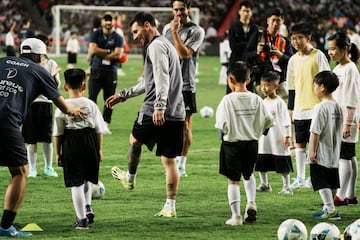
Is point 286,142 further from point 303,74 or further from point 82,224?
point 82,224

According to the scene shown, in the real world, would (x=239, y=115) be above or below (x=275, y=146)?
above

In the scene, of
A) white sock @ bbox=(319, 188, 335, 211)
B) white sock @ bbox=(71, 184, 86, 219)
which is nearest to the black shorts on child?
white sock @ bbox=(71, 184, 86, 219)

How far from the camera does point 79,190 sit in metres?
10.3

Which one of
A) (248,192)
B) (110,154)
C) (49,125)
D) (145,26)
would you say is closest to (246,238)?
(248,192)

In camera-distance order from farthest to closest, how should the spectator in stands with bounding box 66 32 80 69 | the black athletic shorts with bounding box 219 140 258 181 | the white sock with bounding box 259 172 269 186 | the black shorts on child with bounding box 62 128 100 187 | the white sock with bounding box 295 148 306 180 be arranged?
the spectator in stands with bounding box 66 32 80 69, the white sock with bounding box 295 148 306 180, the white sock with bounding box 259 172 269 186, the black athletic shorts with bounding box 219 140 258 181, the black shorts on child with bounding box 62 128 100 187

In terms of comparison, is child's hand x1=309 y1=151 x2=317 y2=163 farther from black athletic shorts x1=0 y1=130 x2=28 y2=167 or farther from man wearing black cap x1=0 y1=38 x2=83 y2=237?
black athletic shorts x1=0 y1=130 x2=28 y2=167

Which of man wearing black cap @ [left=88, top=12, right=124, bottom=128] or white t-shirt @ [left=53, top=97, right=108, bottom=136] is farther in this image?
man wearing black cap @ [left=88, top=12, right=124, bottom=128]

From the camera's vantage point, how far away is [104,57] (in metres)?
19.2

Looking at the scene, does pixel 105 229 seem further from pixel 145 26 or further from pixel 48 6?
pixel 48 6

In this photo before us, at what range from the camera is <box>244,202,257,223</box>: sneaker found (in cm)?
1089

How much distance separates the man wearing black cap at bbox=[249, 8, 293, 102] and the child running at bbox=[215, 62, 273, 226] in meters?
4.01

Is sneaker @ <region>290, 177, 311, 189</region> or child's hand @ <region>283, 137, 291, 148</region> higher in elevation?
child's hand @ <region>283, 137, 291, 148</region>

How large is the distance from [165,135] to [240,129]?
38.2 inches

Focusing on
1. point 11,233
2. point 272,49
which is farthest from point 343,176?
point 11,233
